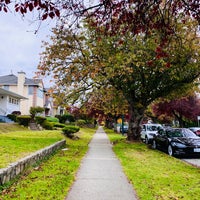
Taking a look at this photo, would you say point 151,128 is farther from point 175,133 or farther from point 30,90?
point 30,90

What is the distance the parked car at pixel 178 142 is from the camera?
15008mm

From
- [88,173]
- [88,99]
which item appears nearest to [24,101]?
[88,99]

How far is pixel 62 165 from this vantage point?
10430 mm

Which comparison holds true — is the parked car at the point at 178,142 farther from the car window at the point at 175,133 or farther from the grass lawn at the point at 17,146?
the grass lawn at the point at 17,146

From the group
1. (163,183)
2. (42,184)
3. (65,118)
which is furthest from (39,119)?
(163,183)

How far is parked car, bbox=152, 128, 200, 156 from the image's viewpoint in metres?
15.0

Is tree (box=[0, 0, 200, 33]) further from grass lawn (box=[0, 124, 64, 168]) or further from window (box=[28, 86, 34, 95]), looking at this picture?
window (box=[28, 86, 34, 95])

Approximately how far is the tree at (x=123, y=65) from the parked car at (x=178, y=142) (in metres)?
3.89

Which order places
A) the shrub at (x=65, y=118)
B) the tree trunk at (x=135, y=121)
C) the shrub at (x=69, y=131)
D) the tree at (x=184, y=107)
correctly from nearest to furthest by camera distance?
the tree trunk at (x=135, y=121) → the shrub at (x=69, y=131) → the tree at (x=184, y=107) → the shrub at (x=65, y=118)

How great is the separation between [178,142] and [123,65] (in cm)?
514

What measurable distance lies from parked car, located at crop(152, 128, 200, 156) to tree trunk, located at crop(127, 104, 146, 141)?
13.7 feet

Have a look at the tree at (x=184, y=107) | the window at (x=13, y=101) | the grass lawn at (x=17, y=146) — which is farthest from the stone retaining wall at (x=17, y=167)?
the tree at (x=184, y=107)

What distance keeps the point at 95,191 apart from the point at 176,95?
18.2m

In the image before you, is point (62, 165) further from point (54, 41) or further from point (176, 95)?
point (176, 95)
